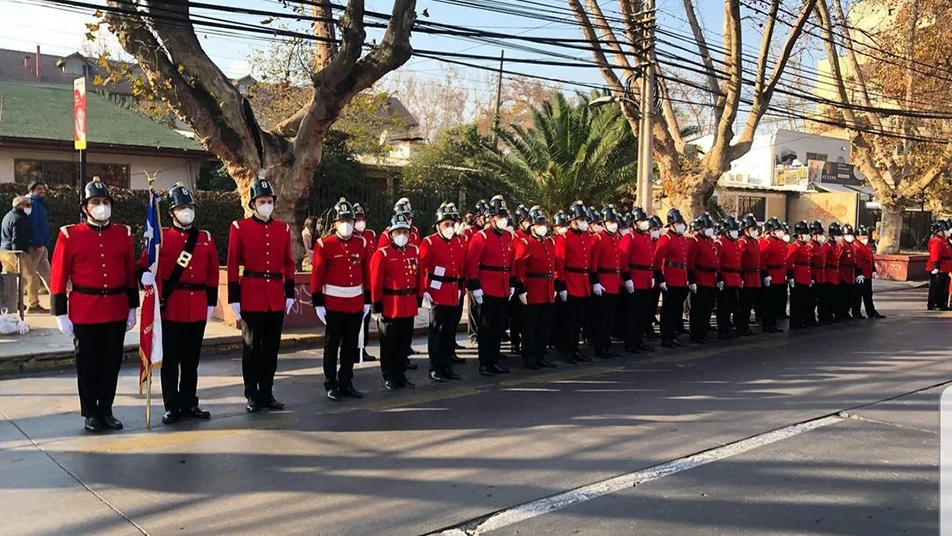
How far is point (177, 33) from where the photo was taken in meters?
11.2

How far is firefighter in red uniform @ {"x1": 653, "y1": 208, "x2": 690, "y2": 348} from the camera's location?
11.8 metres

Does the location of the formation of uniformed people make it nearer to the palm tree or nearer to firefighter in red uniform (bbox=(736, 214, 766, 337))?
firefighter in red uniform (bbox=(736, 214, 766, 337))

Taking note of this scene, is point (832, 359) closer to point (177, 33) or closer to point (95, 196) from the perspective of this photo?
point (95, 196)

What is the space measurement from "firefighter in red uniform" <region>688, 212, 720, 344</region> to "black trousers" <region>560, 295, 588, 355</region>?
248cm

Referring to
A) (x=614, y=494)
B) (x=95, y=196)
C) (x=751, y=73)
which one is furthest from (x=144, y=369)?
(x=751, y=73)

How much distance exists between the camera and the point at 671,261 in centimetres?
1191

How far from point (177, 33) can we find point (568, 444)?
8.24m

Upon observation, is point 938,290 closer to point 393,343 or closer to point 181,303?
point 393,343

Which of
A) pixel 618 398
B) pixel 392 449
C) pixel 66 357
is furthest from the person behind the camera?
pixel 66 357

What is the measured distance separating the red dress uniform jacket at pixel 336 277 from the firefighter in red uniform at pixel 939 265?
13752mm

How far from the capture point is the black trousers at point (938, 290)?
17188mm

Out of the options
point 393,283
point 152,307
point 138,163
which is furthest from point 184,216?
point 138,163

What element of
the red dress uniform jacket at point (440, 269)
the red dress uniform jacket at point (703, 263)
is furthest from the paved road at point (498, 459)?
the red dress uniform jacket at point (703, 263)

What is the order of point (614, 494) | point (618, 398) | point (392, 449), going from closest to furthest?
1. point (614, 494)
2. point (392, 449)
3. point (618, 398)
